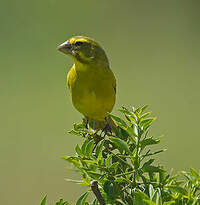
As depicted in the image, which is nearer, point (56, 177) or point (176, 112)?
point (56, 177)

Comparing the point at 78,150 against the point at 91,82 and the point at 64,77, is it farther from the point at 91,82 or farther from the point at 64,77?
the point at 64,77

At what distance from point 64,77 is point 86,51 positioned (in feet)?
16.8

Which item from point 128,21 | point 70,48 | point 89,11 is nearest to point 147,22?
point 128,21

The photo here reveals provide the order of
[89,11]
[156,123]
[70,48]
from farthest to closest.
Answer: [89,11] → [156,123] → [70,48]

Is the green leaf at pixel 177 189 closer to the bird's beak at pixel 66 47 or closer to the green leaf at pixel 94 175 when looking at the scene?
the green leaf at pixel 94 175

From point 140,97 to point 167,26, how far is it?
2.15 metres

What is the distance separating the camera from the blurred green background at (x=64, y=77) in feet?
17.8

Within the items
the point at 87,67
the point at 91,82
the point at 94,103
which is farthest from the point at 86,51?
the point at 94,103

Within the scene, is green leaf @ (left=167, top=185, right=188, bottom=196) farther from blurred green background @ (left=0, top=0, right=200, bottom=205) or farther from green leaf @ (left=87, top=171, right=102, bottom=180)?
blurred green background @ (left=0, top=0, right=200, bottom=205)

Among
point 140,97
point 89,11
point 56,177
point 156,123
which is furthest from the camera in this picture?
point 89,11

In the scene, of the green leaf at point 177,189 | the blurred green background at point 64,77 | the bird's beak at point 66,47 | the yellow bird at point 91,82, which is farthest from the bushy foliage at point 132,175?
the blurred green background at point 64,77

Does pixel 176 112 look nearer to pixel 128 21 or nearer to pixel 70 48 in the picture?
pixel 128 21

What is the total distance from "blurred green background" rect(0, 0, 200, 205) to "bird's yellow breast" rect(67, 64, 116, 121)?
2470mm

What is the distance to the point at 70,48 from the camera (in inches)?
98.0
